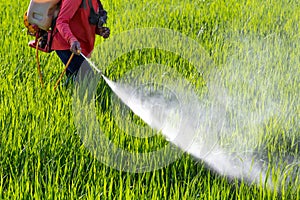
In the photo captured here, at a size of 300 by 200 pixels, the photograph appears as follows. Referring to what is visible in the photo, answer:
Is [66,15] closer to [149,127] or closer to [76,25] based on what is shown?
[76,25]

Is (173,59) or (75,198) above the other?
(173,59)

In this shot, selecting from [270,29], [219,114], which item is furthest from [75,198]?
[270,29]

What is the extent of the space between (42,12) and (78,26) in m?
0.22

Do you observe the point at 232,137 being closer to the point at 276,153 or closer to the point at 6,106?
the point at 276,153

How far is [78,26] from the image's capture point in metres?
3.22

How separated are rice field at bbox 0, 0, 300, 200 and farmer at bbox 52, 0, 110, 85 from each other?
218mm

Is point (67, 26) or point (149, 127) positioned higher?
point (67, 26)

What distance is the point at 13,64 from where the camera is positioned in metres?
3.77

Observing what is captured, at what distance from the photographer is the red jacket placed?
3.04m

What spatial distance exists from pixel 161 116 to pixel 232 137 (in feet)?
1.36

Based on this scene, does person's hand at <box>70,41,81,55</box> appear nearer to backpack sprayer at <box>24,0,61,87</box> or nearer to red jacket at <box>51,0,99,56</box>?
red jacket at <box>51,0,99,56</box>

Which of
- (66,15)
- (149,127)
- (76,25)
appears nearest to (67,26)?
(66,15)

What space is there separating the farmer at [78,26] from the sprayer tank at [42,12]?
0.06 m

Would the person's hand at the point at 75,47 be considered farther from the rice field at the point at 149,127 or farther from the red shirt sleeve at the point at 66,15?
the rice field at the point at 149,127
